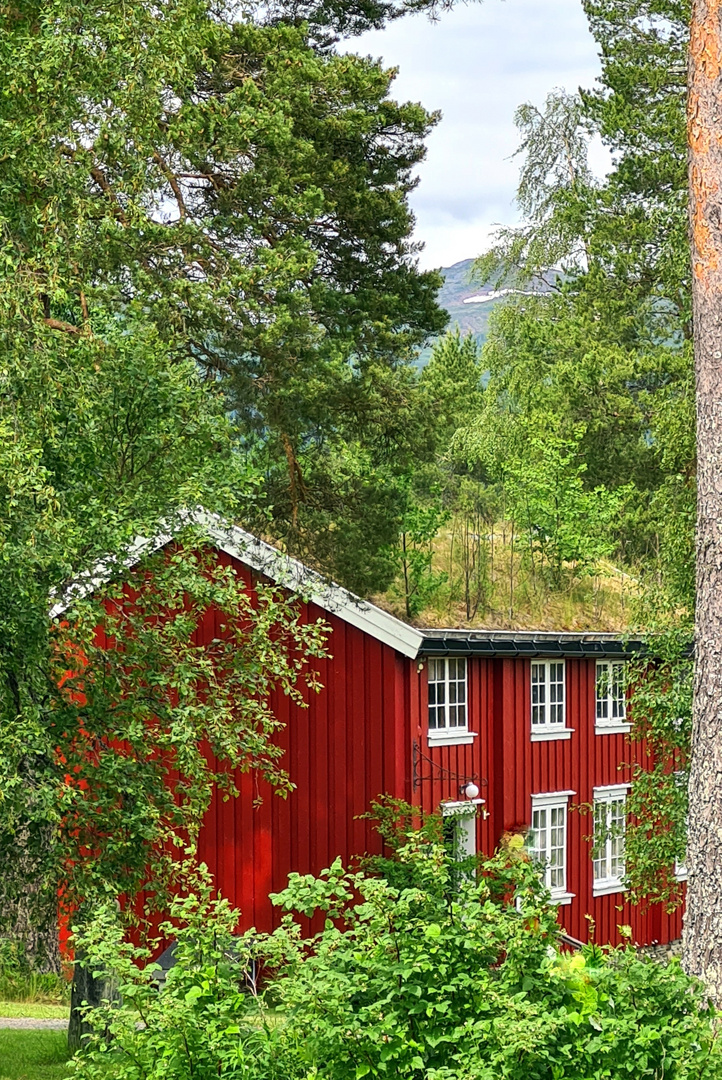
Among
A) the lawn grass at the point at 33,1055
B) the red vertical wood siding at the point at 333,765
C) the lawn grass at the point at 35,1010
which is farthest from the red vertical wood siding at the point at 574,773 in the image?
the lawn grass at the point at 33,1055

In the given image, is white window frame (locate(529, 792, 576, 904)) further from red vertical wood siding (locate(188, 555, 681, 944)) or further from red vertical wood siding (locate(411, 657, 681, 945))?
red vertical wood siding (locate(188, 555, 681, 944))

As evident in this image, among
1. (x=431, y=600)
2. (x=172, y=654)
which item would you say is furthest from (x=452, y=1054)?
(x=431, y=600)

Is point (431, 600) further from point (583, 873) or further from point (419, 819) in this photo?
point (419, 819)

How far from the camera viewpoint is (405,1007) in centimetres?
604

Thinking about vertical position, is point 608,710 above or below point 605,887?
above

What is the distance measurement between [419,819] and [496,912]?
1173 centimetres

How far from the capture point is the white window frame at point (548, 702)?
21031 mm

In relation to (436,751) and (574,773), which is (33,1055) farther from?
(574,773)

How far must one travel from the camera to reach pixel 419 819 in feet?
58.6

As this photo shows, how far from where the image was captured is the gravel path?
13477 millimetres

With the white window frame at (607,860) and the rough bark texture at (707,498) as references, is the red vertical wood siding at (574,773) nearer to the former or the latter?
the white window frame at (607,860)

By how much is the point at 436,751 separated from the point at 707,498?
919cm

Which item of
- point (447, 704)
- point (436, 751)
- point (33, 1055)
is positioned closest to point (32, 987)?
point (33, 1055)

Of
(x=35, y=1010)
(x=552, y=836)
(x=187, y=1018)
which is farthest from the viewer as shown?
(x=552, y=836)
